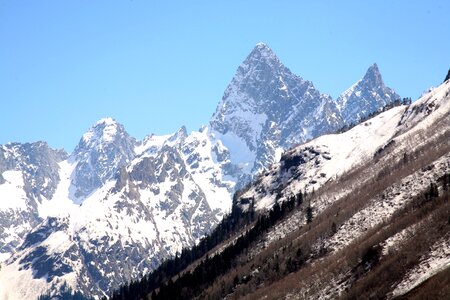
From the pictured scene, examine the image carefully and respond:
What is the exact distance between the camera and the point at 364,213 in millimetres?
187000

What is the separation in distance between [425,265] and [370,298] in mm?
9657

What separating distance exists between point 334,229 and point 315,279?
46.6 metres

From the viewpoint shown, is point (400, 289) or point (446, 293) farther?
point (400, 289)

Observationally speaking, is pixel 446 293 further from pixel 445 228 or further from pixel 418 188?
pixel 418 188

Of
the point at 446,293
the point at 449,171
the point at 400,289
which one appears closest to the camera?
the point at 446,293

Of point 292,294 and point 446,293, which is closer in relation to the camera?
point 446,293

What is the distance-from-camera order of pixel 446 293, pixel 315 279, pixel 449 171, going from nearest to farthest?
pixel 446 293 < pixel 315 279 < pixel 449 171

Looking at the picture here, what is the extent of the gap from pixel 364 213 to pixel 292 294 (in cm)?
4664

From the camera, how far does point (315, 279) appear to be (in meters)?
147

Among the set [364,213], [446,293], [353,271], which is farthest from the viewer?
[364,213]

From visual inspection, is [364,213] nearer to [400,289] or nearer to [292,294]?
[292,294]

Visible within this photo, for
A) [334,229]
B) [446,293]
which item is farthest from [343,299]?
[334,229]

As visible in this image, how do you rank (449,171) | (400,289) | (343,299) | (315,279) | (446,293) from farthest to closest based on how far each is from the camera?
(449,171)
(315,279)
(343,299)
(400,289)
(446,293)

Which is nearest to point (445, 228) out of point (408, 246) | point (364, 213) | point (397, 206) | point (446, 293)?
point (408, 246)
